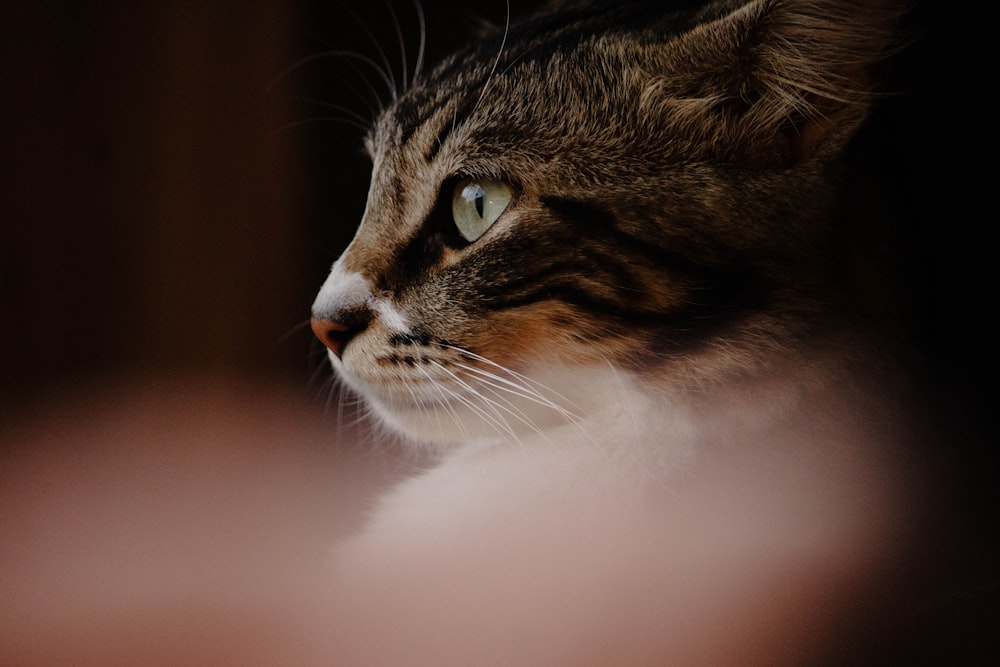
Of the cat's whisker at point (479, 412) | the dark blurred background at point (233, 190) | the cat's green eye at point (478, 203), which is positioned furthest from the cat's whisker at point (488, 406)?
the dark blurred background at point (233, 190)

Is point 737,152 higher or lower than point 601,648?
higher

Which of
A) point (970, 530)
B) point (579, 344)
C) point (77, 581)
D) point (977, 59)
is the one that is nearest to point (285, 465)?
point (77, 581)

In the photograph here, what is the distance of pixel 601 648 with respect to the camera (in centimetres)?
54

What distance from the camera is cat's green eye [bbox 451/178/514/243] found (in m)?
0.60

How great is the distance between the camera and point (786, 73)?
1.77 feet

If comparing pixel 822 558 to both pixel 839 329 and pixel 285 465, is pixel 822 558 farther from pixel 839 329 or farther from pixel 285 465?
pixel 285 465

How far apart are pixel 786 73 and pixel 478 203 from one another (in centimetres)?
23

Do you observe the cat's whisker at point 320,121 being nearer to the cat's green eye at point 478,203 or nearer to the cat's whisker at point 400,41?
the cat's whisker at point 400,41

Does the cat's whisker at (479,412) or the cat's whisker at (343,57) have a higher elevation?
the cat's whisker at (343,57)

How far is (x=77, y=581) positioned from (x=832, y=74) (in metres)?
0.61

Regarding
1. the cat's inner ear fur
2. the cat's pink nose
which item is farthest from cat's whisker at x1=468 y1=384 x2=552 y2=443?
the cat's inner ear fur

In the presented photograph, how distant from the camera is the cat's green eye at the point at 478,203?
0.60 meters

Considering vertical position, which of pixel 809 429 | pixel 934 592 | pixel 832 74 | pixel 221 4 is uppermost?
pixel 221 4

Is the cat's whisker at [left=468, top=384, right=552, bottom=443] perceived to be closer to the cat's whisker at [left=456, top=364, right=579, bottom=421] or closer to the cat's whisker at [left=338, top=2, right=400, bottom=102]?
the cat's whisker at [left=456, top=364, right=579, bottom=421]
